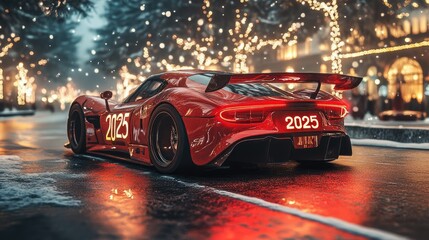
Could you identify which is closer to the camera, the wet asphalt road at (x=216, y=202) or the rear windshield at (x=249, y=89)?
the wet asphalt road at (x=216, y=202)

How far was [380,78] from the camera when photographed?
121ft

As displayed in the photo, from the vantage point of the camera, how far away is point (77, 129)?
8.83 m

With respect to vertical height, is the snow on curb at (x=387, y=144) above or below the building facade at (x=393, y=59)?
below

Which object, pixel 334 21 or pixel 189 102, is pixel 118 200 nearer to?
pixel 189 102

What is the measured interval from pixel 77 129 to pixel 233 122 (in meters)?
Result: 3.90

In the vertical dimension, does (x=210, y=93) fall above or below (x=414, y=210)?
above

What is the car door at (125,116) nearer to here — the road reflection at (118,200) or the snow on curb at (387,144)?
the road reflection at (118,200)

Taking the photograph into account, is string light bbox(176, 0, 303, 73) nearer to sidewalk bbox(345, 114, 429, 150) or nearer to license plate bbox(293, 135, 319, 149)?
sidewalk bbox(345, 114, 429, 150)

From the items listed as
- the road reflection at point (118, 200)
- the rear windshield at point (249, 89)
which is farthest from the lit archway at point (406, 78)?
the road reflection at point (118, 200)

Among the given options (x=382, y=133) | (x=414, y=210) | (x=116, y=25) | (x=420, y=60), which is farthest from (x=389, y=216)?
(x=116, y=25)

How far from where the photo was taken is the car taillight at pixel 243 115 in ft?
18.4

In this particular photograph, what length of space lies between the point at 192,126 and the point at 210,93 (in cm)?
40

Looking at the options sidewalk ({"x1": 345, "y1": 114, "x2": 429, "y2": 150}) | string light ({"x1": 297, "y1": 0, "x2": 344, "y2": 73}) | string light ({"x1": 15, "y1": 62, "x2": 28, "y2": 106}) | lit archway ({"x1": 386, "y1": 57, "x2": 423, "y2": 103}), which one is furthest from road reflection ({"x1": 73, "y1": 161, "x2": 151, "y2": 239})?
string light ({"x1": 15, "y1": 62, "x2": 28, "y2": 106})

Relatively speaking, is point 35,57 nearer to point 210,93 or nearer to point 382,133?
point 382,133
